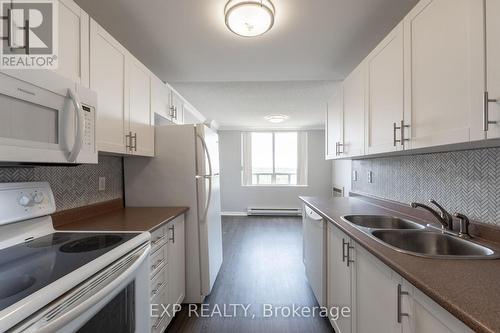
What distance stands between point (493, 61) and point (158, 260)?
197cm

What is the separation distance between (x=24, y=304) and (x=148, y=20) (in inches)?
66.1

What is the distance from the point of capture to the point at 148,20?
161 cm

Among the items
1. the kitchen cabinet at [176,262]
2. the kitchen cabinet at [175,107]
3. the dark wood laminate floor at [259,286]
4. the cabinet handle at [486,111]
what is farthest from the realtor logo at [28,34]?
the dark wood laminate floor at [259,286]

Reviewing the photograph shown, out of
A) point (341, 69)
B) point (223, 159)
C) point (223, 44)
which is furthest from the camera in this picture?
point (223, 159)

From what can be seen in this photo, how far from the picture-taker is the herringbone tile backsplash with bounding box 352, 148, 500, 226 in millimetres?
1183

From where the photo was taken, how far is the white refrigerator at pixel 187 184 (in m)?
2.17

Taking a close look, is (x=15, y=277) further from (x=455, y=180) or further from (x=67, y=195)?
(x=455, y=180)

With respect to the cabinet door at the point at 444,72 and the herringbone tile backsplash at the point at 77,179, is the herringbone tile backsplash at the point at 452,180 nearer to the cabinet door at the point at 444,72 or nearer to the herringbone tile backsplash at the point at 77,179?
the cabinet door at the point at 444,72

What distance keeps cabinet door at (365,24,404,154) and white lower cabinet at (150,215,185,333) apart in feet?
5.35

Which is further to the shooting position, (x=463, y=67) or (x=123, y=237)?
(x=123, y=237)

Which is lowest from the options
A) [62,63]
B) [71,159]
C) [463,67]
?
[71,159]

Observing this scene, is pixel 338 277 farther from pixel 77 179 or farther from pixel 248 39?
pixel 77 179

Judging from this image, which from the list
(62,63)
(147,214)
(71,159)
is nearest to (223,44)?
(62,63)

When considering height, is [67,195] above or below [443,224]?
above
